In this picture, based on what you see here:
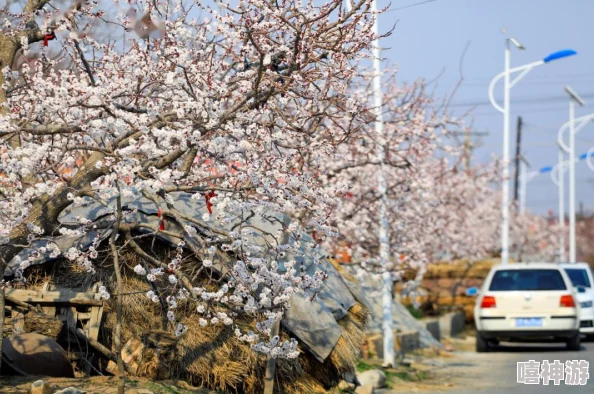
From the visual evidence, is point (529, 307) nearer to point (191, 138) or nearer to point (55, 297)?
point (55, 297)

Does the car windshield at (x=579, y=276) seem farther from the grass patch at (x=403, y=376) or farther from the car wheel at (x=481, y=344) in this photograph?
the grass patch at (x=403, y=376)

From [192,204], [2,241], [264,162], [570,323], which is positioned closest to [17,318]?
[2,241]

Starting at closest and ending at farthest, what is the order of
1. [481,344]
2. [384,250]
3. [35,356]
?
[35,356], [384,250], [481,344]

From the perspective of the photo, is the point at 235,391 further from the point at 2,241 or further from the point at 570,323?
the point at 570,323

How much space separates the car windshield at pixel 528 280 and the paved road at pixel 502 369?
129 centimetres

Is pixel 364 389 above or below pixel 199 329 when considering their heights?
below

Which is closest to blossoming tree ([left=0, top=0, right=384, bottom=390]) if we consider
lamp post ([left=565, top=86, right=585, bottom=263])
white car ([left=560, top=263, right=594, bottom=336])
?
white car ([left=560, top=263, right=594, bottom=336])

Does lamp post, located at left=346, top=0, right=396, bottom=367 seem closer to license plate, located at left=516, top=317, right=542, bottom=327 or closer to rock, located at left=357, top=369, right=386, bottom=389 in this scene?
rock, located at left=357, top=369, right=386, bottom=389

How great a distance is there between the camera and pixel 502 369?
1723 centimetres

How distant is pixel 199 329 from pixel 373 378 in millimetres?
4359

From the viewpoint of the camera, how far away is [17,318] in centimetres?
1030

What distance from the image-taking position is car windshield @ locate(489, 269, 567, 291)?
20.6 metres

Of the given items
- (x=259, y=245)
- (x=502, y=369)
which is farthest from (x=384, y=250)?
(x=259, y=245)

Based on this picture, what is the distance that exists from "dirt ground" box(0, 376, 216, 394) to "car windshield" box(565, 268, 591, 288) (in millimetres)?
17356
